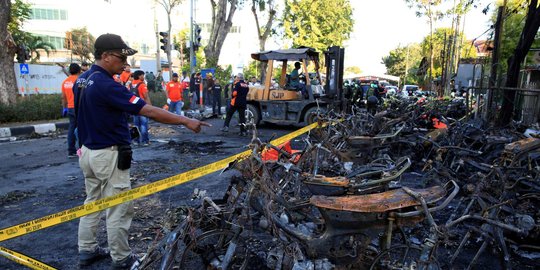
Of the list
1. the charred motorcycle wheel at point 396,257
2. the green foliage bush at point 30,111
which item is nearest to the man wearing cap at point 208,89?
the green foliage bush at point 30,111

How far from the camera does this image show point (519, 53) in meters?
8.78

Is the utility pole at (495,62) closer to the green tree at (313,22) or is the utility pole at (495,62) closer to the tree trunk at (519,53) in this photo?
the tree trunk at (519,53)

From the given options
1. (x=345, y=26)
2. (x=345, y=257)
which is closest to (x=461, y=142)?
(x=345, y=257)

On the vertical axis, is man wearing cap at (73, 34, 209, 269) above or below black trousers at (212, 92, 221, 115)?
above

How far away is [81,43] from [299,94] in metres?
35.6

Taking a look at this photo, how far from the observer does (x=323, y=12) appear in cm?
3653

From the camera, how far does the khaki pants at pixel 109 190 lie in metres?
3.00

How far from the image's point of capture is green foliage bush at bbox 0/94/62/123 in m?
11.1

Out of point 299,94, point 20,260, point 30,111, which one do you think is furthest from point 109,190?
point 30,111

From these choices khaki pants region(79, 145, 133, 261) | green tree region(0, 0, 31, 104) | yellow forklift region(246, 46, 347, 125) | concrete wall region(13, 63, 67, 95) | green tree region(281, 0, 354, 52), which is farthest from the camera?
green tree region(281, 0, 354, 52)

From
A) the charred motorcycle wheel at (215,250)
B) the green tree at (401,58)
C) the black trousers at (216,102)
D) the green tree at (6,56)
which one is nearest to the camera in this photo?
the charred motorcycle wheel at (215,250)

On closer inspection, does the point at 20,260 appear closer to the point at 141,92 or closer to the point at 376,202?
the point at 376,202

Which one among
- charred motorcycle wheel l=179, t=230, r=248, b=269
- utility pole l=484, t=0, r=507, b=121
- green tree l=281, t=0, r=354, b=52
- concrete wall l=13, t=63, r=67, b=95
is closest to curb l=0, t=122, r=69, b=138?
charred motorcycle wheel l=179, t=230, r=248, b=269

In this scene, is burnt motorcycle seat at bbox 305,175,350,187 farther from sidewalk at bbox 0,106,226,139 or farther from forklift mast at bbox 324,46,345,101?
sidewalk at bbox 0,106,226,139
